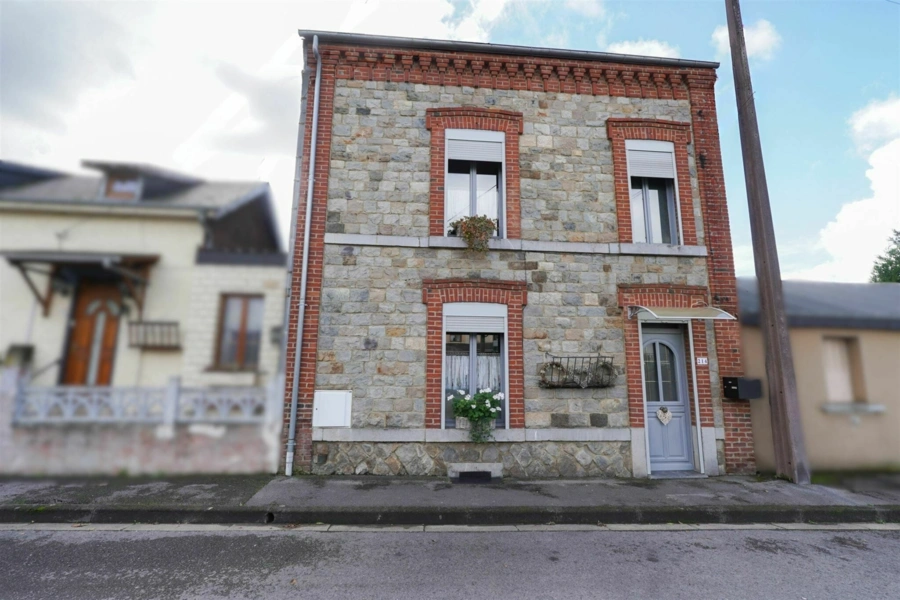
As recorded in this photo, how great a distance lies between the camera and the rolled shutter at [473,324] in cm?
670

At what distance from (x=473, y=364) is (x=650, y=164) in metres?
4.85

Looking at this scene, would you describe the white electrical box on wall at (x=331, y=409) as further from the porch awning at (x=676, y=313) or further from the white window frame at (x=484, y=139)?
the porch awning at (x=676, y=313)

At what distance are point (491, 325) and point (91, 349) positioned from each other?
495cm

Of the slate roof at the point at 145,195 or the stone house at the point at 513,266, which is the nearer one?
the slate roof at the point at 145,195

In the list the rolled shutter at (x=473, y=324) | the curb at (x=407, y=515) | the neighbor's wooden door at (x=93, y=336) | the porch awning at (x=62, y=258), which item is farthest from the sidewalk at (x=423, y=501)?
the porch awning at (x=62, y=258)

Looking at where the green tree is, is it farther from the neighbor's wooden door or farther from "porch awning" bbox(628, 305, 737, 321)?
the neighbor's wooden door

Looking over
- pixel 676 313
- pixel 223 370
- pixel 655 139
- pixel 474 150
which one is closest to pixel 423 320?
pixel 223 370

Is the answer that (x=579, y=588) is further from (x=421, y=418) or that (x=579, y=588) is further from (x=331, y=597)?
(x=421, y=418)

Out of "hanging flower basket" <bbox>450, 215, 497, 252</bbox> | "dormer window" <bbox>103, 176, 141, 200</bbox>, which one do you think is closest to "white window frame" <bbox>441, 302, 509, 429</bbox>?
"hanging flower basket" <bbox>450, 215, 497, 252</bbox>

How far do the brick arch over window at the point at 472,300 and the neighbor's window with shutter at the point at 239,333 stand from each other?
8.07 feet

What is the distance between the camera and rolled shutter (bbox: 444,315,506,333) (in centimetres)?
670

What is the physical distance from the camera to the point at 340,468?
6219mm

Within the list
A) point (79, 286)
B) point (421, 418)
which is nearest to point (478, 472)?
point (421, 418)

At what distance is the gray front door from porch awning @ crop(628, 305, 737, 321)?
1.33ft
